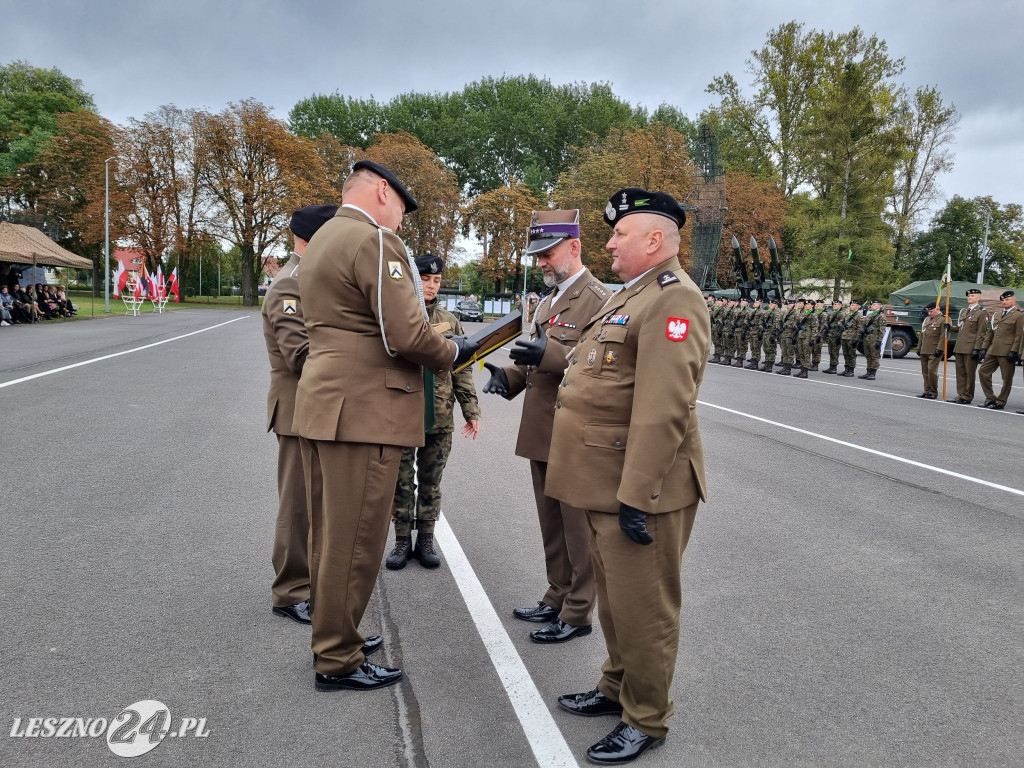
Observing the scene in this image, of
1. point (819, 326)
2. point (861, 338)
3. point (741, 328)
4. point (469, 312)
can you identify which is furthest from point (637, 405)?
point (469, 312)

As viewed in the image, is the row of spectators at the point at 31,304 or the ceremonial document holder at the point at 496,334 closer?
the ceremonial document holder at the point at 496,334

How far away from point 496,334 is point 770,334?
19.0 m

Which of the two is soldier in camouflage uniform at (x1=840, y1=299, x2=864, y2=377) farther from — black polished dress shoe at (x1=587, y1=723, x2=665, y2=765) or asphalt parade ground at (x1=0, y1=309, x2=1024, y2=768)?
black polished dress shoe at (x1=587, y1=723, x2=665, y2=765)

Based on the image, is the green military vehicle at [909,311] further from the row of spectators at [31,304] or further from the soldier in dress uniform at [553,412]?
the row of spectators at [31,304]

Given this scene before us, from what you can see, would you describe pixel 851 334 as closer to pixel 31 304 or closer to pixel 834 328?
pixel 834 328

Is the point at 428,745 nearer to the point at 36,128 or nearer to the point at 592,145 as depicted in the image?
the point at 592,145

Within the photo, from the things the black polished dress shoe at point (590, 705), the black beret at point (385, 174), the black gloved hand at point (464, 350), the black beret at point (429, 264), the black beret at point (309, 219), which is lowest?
the black polished dress shoe at point (590, 705)

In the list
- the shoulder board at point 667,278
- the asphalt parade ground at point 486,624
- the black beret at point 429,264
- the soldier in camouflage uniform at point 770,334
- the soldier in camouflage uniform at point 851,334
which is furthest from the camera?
the soldier in camouflage uniform at point 770,334

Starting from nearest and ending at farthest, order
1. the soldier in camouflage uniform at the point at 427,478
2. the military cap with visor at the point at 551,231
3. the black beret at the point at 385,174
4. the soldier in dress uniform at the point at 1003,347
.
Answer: the black beret at the point at 385,174 → the military cap with visor at the point at 551,231 → the soldier in camouflage uniform at the point at 427,478 → the soldier in dress uniform at the point at 1003,347

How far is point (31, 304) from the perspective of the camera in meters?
26.3

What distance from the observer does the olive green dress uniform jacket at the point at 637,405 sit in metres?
2.48

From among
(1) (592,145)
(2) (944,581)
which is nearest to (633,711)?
(2) (944,581)

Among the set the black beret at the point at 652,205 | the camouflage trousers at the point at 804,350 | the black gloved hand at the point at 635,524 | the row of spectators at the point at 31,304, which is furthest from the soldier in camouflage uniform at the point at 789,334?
the row of spectators at the point at 31,304

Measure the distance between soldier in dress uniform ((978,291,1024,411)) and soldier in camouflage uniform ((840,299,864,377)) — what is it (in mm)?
5275
